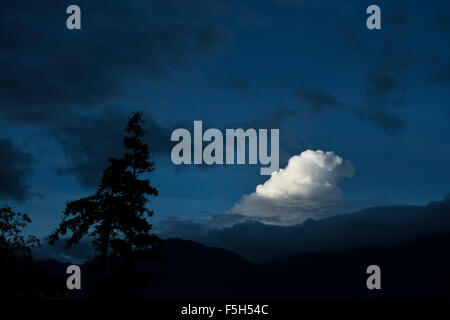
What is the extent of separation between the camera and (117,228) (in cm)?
3616
